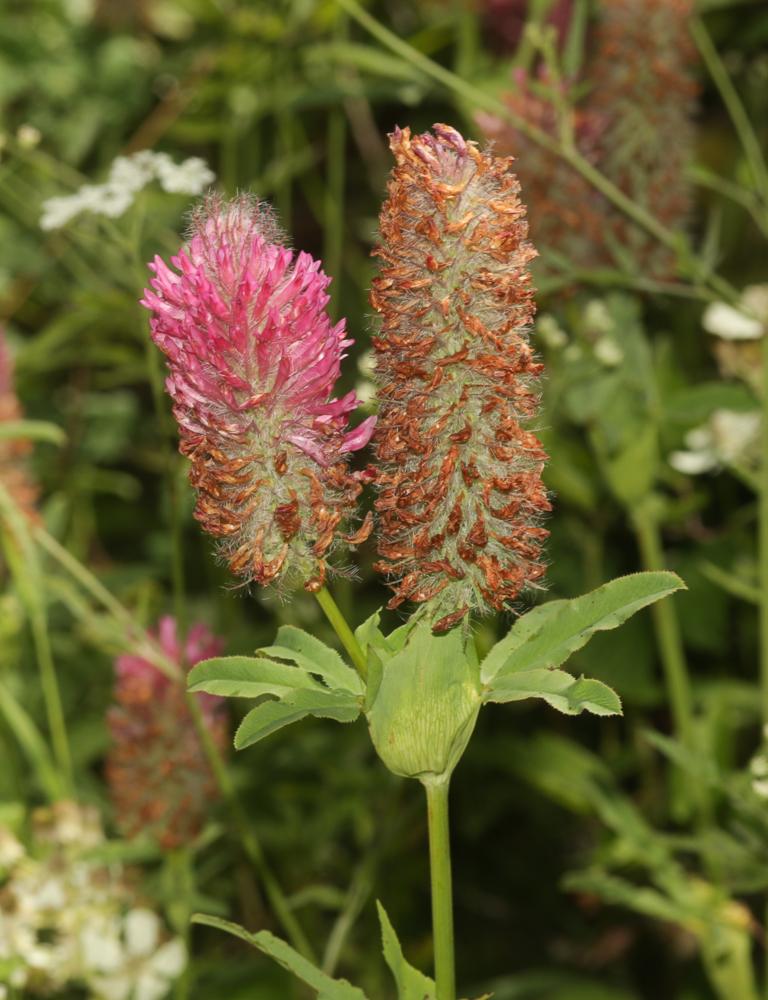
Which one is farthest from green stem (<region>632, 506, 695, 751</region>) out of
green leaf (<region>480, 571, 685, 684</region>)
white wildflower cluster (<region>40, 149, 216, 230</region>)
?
green leaf (<region>480, 571, 685, 684</region>)

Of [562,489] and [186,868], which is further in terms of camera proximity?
[562,489]

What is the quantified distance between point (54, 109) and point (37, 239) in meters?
0.25

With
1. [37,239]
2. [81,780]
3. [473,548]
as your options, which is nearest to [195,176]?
[473,548]

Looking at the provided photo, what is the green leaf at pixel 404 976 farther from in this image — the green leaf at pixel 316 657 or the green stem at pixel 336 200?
the green stem at pixel 336 200

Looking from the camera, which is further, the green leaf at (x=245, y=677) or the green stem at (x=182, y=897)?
the green stem at (x=182, y=897)

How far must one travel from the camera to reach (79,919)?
1.43m

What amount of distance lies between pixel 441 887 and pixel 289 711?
13 cm

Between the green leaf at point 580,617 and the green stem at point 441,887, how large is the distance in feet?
0.27

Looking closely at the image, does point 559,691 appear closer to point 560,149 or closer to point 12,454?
point 560,149

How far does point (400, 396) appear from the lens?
0.77 m

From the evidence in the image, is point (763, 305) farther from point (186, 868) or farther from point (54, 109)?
point (54, 109)

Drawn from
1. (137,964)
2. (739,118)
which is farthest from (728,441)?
(137,964)

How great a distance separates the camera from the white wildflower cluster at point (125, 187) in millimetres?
1326

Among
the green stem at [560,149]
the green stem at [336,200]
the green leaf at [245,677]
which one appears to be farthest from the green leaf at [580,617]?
the green stem at [336,200]
